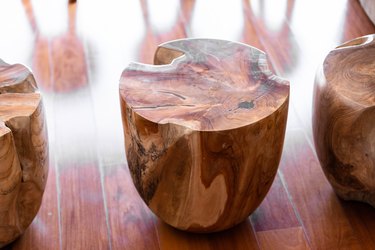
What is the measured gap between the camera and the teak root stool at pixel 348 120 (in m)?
1.63

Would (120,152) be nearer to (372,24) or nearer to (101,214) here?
(101,214)

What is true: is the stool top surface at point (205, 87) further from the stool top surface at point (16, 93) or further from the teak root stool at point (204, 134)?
the stool top surface at point (16, 93)

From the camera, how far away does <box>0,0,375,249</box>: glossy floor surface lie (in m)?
1.77

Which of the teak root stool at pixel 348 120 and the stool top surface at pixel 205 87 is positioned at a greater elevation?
the stool top surface at pixel 205 87

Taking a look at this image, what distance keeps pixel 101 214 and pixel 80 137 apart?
0.36 m

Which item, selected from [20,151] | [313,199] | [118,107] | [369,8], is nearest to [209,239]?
[313,199]

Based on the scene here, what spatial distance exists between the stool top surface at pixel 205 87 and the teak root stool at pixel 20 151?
0.23 metres

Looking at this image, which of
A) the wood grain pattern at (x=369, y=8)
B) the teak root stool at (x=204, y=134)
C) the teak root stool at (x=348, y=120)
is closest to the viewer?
the teak root stool at (x=204, y=134)

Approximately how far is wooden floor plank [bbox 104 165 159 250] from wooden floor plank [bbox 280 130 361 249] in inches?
16.7

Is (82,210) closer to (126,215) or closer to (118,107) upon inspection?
(126,215)

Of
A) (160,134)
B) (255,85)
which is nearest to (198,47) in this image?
(255,85)

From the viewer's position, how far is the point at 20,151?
157cm

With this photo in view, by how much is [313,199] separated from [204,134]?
1.84 ft

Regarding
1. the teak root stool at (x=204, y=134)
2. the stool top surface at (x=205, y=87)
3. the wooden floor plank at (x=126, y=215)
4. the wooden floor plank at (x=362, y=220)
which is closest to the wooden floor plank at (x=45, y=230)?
the wooden floor plank at (x=126, y=215)
